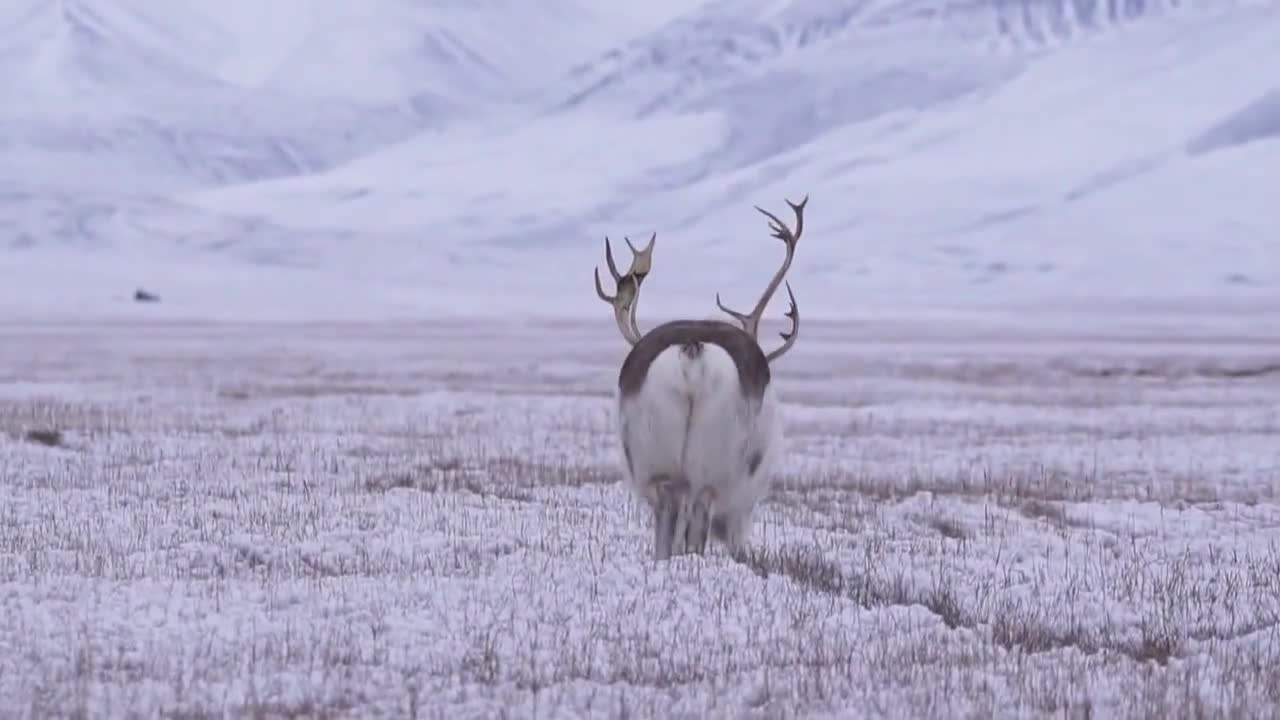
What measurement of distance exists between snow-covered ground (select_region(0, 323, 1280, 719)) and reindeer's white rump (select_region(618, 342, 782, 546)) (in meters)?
0.38

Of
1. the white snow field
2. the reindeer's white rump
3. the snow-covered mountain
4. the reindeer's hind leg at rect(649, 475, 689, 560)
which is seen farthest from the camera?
the snow-covered mountain

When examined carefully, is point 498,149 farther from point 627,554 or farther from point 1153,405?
point 627,554

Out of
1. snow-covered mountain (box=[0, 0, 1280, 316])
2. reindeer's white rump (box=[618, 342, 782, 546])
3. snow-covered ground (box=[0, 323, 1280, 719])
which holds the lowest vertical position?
snow-covered ground (box=[0, 323, 1280, 719])

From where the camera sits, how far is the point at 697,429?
348 inches

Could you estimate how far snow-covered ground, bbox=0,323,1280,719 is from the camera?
22.2 feet

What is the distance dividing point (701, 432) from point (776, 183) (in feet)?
338

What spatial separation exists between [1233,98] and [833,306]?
41.7 m

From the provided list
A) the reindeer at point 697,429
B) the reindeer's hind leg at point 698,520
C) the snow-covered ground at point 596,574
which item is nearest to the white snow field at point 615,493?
the snow-covered ground at point 596,574

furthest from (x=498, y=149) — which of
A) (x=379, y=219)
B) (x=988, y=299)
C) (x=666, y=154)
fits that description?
(x=988, y=299)

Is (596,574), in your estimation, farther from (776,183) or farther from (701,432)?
(776,183)

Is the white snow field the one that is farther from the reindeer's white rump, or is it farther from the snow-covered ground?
the reindeer's white rump

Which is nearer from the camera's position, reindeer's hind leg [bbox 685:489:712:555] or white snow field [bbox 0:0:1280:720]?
white snow field [bbox 0:0:1280:720]

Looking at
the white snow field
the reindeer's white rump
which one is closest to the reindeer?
the reindeer's white rump

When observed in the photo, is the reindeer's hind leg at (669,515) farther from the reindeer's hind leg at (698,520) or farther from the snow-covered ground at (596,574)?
the snow-covered ground at (596,574)
